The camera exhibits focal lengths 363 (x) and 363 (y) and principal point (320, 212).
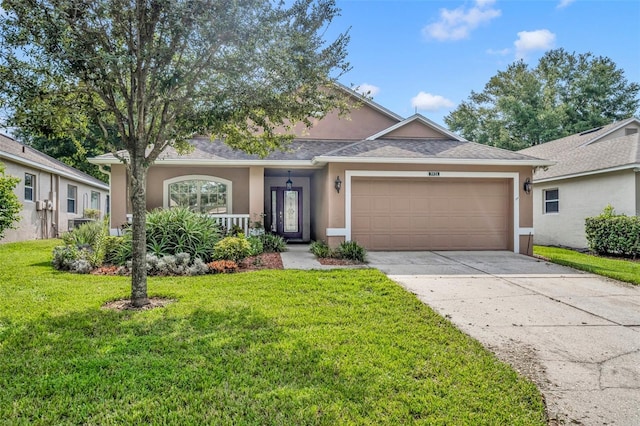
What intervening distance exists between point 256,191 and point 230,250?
147 inches

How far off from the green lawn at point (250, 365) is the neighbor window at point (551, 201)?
40.9 ft

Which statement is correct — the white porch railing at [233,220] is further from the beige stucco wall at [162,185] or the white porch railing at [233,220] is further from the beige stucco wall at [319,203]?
the beige stucco wall at [319,203]

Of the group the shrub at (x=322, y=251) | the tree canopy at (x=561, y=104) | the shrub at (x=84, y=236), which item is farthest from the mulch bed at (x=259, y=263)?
the tree canopy at (x=561, y=104)

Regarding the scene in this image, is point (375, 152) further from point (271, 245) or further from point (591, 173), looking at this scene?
point (591, 173)

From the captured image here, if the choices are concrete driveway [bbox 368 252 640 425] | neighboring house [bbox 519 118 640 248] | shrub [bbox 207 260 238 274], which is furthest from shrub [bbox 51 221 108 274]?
neighboring house [bbox 519 118 640 248]

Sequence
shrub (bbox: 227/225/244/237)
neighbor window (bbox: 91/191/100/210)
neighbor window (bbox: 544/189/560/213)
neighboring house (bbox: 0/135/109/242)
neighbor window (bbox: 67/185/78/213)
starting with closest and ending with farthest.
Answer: shrub (bbox: 227/225/244/237) < neighboring house (bbox: 0/135/109/242) < neighbor window (bbox: 544/189/560/213) < neighbor window (bbox: 67/185/78/213) < neighbor window (bbox: 91/191/100/210)

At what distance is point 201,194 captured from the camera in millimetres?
12445

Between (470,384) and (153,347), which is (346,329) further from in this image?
(153,347)

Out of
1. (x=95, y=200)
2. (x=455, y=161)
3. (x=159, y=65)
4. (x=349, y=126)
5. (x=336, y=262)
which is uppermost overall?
(x=349, y=126)

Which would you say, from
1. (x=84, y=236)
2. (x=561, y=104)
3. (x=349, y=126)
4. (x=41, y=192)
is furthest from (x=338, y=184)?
(x=561, y=104)

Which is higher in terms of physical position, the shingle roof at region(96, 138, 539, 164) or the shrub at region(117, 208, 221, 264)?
the shingle roof at region(96, 138, 539, 164)

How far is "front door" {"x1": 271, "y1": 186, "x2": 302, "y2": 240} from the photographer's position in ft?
46.8

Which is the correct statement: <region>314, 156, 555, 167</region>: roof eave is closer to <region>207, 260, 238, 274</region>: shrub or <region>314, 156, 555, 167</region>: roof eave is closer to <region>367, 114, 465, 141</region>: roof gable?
<region>367, 114, 465, 141</region>: roof gable

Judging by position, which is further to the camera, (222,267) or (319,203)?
(319,203)
